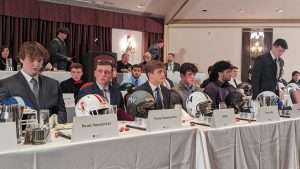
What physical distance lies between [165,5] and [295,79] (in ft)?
11.8

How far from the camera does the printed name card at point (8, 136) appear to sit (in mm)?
1547

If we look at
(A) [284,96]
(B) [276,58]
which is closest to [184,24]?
(B) [276,58]

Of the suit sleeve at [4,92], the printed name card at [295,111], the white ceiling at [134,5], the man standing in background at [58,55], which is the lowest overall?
the printed name card at [295,111]

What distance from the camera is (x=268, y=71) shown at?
12.6ft

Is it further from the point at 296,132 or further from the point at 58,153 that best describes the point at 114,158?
the point at 296,132

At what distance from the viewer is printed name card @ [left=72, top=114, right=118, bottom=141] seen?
5.88 ft

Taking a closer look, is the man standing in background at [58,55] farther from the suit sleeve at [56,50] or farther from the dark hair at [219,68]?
the dark hair at [219,68]

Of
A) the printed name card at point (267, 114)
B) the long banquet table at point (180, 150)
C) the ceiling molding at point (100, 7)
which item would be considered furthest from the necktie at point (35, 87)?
the ceiling molding at point (100, 7)

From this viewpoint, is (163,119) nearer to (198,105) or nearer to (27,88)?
(198,105)

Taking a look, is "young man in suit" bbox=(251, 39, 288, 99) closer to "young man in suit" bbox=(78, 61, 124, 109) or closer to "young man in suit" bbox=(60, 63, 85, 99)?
"young man in suit" bbox=(78, 61, 124, 109)

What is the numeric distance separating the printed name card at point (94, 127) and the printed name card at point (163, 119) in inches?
8.7

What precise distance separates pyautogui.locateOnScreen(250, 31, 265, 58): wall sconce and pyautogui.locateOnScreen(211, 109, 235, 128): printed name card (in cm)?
802

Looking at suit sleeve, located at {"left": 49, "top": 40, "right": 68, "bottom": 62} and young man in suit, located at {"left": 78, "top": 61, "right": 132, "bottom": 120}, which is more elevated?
suit sleeve, located at {"left": 49, "top": 40, "right": 68, "bottom": 62}

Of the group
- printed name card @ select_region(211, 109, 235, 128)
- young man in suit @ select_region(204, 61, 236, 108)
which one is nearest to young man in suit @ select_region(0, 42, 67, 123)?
printed name card @ select_region(211, 109, 235, 128)
